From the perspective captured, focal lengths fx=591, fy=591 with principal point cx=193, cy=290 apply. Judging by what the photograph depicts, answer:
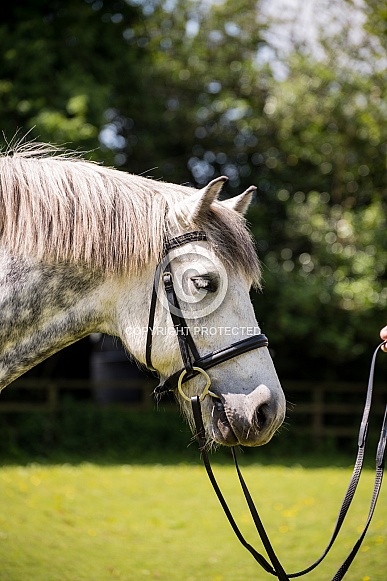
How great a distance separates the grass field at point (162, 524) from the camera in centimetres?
509

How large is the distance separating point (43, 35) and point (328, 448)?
1044 centimetres

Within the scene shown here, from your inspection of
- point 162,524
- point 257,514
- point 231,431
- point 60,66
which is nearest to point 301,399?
point 162,524

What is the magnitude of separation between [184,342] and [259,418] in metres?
0.45

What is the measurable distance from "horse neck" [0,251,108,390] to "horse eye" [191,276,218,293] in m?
0.42

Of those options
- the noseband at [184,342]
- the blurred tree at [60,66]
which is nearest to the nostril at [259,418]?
the noseband at [184,342]

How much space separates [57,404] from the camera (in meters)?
12.6

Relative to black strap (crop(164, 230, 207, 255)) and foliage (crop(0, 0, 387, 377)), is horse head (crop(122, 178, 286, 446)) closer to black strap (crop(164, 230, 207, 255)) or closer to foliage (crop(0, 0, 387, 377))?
black strap (crop(164, 230, 207, 255))

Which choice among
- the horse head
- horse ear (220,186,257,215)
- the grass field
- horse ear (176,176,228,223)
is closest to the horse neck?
the horse head

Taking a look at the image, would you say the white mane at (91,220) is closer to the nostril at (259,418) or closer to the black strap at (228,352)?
the black strap at (228,352)

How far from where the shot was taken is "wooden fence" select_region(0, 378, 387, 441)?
12570 mm

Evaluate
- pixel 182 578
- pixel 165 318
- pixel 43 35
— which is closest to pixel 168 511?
pixel 182 578

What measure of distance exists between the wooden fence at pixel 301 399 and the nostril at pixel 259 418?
1024cm

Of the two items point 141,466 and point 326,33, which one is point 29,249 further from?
point 326,33

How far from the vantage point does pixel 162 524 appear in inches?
269
